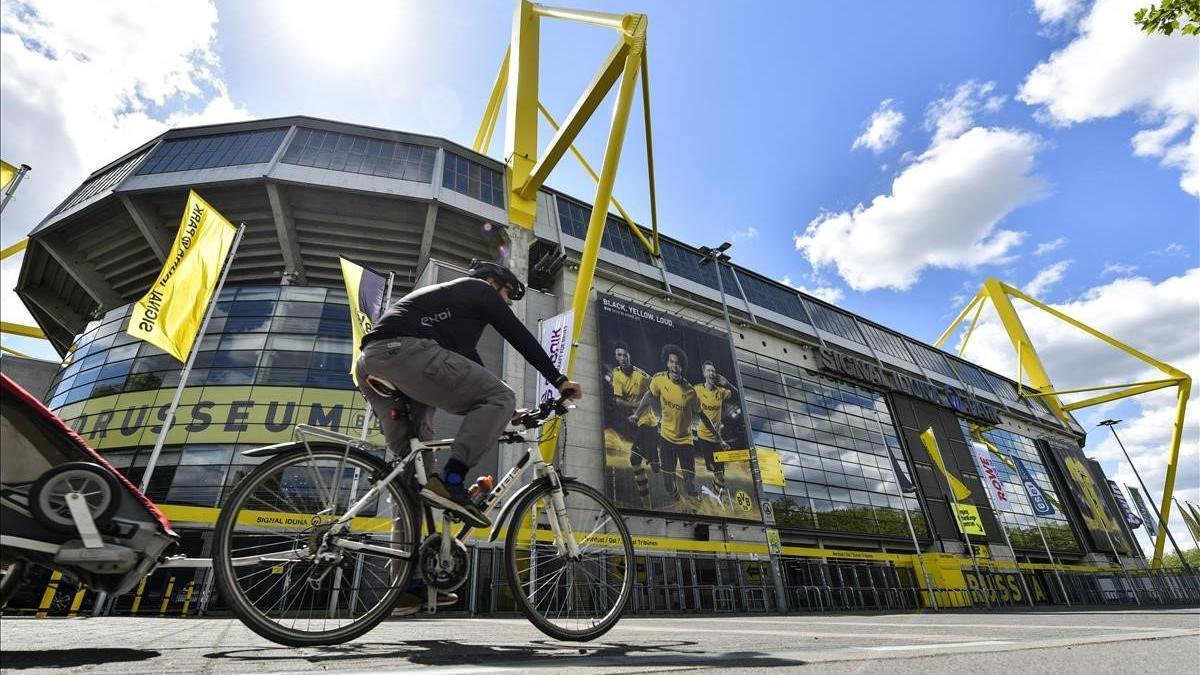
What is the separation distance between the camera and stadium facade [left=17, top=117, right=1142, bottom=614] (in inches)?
725

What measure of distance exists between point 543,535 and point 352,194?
68.6 feet

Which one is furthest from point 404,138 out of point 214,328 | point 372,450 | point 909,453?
point 909,453

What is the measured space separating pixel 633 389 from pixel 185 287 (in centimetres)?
1425

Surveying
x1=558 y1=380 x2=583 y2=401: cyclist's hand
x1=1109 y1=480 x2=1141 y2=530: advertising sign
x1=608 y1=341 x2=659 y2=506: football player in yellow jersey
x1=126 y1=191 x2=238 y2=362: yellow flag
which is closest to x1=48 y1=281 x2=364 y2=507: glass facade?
x1=126 y1=191 x2=238 y2=362: yellow flag

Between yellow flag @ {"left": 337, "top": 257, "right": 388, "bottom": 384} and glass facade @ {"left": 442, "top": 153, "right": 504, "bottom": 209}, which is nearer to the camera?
yellow flag @ {"left": 337, "top": 257, "right": 388, "bottom": 384}

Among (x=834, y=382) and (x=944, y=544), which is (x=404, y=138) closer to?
(x=834, y=382)

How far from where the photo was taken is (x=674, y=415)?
2052 cm

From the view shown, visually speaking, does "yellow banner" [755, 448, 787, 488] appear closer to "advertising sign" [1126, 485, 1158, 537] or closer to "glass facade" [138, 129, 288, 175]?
"glass facade" [138, 129, 288, 175]

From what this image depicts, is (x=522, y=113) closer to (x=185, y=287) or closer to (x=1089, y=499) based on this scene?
(x=185, y=287)

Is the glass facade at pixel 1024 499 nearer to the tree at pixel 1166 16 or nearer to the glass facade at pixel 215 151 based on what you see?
the tree at pixel 1166 16

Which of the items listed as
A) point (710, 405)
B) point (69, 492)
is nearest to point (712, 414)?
point (710, 405)

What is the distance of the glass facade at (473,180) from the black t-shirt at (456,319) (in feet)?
67.8

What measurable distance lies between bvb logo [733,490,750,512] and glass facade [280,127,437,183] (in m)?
18.0

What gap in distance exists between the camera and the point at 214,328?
21.3 meters
